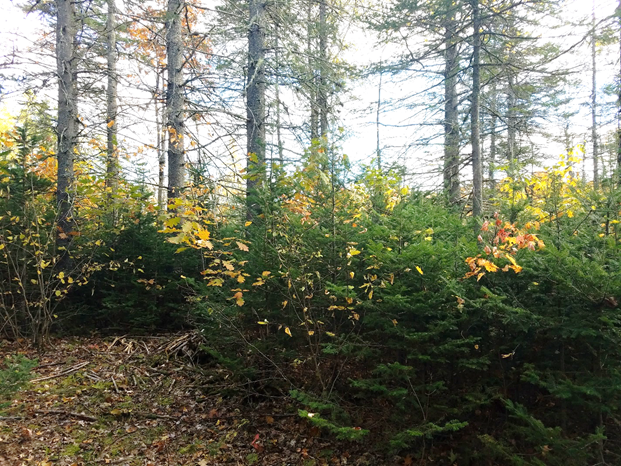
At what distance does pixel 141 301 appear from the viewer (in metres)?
6.86

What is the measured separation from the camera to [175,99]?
671 centimetres

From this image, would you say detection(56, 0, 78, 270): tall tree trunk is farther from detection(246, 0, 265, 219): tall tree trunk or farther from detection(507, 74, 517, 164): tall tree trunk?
detection(507, 74, 517, 164): tall tree trunk

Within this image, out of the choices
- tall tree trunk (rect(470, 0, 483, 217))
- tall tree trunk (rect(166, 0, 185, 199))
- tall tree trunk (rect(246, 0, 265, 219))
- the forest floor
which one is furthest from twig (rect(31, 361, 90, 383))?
tall tree trunk (rect(470, 0, 483, 217))

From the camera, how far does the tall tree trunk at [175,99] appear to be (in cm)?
663

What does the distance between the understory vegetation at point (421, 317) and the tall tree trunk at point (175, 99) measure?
1.48 meters

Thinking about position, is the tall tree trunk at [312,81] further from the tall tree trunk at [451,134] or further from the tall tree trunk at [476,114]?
the tall tree trunk at [476,114]

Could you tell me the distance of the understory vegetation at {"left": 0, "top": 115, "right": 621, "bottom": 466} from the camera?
2.88m

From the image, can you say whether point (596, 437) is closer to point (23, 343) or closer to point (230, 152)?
point (230, 152)

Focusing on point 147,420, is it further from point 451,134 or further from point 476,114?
point 451,134

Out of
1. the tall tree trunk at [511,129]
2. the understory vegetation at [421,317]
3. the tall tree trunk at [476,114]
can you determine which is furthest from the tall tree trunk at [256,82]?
the tall tree trunk at [511,129]

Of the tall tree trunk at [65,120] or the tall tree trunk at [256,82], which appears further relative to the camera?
the tall tree trunk at [256,82]

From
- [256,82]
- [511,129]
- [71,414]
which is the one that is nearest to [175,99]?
[256,82]

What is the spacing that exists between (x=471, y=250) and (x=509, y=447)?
5.32ft

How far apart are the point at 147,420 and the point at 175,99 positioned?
16.8 feet
